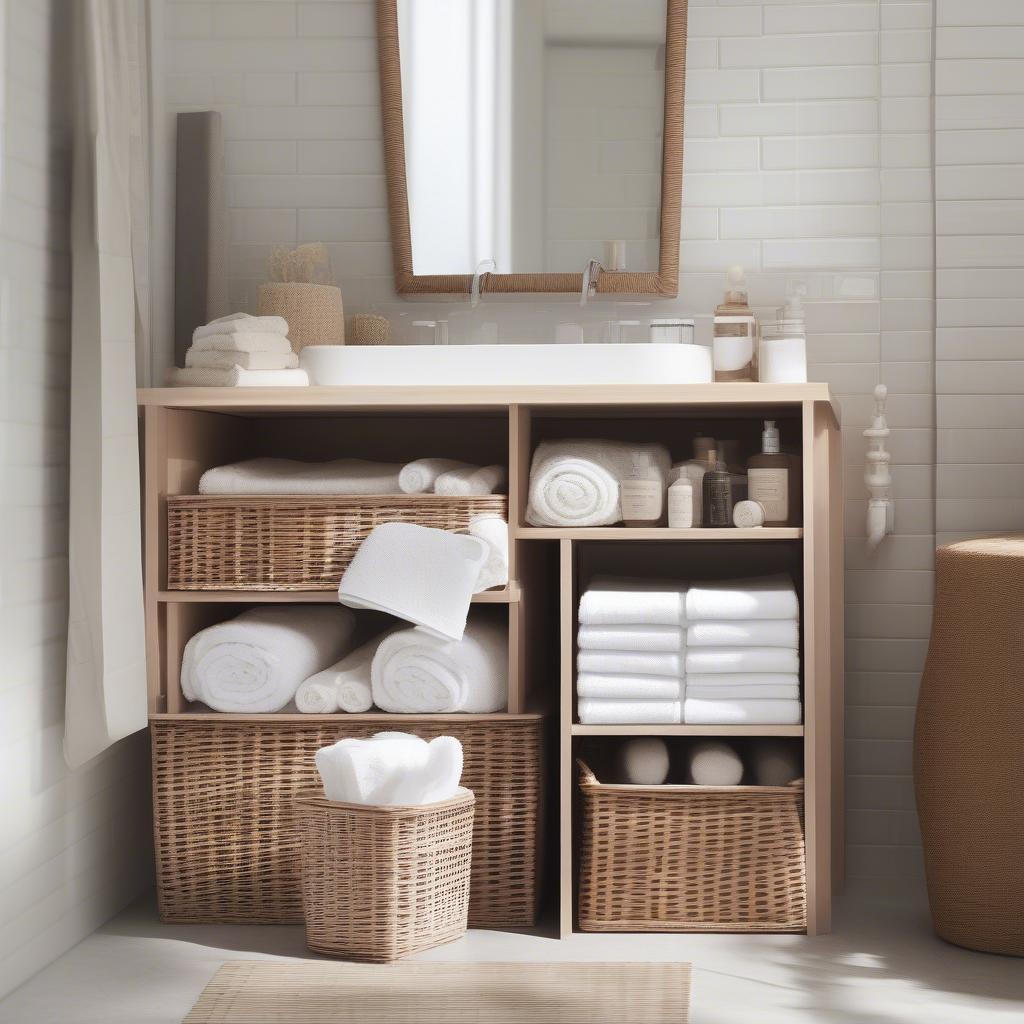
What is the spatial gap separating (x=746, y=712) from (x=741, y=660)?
9cm

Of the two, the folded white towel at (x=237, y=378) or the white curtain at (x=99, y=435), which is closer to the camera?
the white curtain at (x=99, y=435)

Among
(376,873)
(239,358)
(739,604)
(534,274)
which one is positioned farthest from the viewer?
(534,274)

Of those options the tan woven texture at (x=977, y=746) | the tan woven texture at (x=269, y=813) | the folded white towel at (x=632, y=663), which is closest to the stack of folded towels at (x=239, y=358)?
the tan woven texture at (x=269, y=813)

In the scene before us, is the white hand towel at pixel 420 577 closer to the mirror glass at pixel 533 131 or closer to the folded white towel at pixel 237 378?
the folded white towel at pixel 237 378

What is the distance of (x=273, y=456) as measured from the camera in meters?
2.93

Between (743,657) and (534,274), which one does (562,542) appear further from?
(534,274)

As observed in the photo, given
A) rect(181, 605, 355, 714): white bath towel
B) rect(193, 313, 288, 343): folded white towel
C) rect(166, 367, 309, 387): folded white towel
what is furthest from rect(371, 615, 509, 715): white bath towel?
rect(193, 313, 288, 343): folded white towel

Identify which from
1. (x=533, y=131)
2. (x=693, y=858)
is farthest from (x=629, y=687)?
(x=533, y=131)

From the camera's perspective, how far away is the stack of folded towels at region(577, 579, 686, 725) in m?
2.33

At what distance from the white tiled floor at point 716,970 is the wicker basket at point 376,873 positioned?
7 cm

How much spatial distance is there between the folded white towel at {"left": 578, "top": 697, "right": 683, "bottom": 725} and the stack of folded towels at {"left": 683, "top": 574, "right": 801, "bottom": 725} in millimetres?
25

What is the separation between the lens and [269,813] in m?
2.43

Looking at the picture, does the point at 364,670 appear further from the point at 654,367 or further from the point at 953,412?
the point at 953,412

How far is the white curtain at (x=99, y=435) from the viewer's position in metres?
2.19
